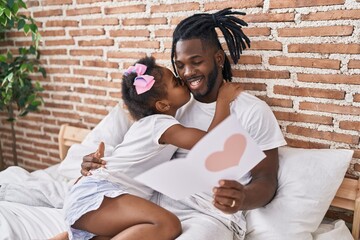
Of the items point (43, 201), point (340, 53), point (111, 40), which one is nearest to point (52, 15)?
point (111, 40)

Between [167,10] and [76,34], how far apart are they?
2.63ft

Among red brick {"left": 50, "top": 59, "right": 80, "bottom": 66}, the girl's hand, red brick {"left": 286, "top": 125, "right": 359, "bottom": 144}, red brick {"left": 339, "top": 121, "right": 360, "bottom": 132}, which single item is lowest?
red brick {"left": 286, "top": 125, "right": 359, "bottom": 144}

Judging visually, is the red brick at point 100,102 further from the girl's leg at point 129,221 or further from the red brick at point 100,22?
the girl's leg at point 129,221

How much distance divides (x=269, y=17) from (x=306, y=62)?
27 cm

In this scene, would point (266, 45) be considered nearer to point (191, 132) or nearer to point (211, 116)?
point (211, 116)

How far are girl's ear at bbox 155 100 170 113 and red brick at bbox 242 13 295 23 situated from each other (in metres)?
0.58

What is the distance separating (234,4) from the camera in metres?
1.79

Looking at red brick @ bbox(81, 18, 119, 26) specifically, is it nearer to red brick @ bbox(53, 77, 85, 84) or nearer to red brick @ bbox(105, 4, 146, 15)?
red brick @ bbox(105, 4, 146, 15)

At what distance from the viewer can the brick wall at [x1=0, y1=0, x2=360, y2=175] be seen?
1.57 meters

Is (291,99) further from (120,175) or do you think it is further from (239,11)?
(120,175)

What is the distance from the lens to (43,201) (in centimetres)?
200

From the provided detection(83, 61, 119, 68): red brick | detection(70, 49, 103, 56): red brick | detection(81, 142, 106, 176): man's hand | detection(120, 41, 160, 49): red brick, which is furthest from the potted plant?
detection(81, 142, 106, 176): man's hand

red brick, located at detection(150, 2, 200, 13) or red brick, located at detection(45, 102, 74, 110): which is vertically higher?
red brick, located at detection(150, 2, 200, 13)

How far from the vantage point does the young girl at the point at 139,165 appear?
142 cm
